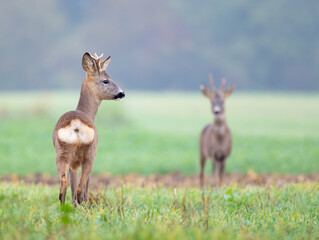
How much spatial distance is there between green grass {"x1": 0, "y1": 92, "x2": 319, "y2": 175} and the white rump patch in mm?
8290

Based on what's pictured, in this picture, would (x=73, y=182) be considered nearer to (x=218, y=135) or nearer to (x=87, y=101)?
(x=87, y=101)

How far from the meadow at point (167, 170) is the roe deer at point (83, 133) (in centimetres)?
32

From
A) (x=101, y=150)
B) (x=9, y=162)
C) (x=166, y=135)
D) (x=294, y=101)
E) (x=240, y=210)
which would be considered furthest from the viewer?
(x=294, y=101)

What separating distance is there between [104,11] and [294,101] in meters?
30.8

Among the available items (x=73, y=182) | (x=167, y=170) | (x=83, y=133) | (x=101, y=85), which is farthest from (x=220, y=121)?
(x=83, y=133)

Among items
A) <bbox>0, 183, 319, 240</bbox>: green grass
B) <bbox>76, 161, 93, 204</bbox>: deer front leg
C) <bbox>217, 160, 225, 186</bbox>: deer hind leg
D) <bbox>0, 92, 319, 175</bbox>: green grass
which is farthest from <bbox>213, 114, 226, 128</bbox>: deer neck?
<bbox>76, 161, 93, 204</bbox>: deer front leg

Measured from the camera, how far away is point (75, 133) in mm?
5027

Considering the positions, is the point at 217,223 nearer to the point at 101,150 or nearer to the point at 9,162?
the point at 9,162

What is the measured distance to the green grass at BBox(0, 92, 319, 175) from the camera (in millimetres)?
13938

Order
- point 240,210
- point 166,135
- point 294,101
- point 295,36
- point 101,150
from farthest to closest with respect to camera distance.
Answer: point 295,36 → point 294,101 → point 166,135 → point 101,150 → point 240,210

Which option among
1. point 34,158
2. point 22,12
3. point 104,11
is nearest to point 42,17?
point 22,12

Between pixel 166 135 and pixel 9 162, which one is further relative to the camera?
pixel 166 135

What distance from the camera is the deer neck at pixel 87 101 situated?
239 inches

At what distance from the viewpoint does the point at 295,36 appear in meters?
49.2
